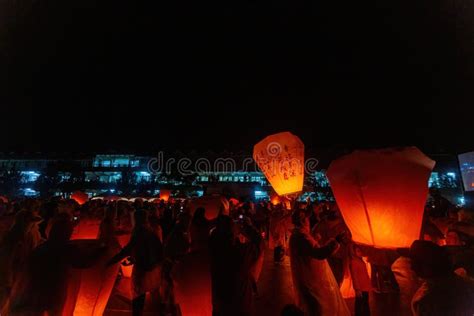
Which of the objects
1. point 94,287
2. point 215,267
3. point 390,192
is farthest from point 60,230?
point 390,192

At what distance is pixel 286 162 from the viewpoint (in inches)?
389

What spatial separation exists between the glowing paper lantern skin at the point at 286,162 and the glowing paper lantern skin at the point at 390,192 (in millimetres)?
7193

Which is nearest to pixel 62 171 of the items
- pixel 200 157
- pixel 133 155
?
pixel 133 155

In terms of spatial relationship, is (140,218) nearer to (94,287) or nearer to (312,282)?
(94,287)

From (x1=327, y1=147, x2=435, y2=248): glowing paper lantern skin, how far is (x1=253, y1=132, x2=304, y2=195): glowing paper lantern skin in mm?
7193

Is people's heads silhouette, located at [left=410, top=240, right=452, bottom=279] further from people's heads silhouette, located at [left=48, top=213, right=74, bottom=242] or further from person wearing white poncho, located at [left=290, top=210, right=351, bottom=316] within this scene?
people's heads silhouette, located at [left=48, top=213, right=74, bottom=242]

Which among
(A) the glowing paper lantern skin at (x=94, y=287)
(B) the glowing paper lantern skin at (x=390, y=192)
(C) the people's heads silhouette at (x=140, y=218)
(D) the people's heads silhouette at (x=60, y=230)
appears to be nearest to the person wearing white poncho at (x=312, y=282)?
(B) the glowing paper lantern skin at (x=390, y=192)

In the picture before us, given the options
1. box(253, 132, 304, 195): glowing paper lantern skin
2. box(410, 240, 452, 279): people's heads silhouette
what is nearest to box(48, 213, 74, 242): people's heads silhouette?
box(410, 240, 452, 279): people's heads silhouette

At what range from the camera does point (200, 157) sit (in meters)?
45.1

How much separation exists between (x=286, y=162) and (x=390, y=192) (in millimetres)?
7424

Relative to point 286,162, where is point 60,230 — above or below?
below

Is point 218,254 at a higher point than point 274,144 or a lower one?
lower

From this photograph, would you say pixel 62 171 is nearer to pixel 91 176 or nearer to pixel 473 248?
pixel 91 176

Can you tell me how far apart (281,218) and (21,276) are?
327 inches
